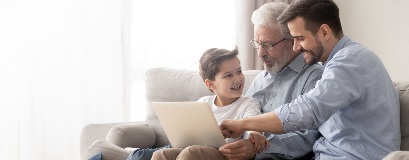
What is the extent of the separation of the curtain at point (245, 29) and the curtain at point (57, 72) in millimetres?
807

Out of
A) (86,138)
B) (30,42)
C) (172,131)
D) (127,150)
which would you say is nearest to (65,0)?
(30,42)

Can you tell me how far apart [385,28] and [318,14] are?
2225mm

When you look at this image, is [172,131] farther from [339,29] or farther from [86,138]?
[86,138]

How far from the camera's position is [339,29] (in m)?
2.37

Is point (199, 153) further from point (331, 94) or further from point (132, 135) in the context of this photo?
point (132, 135)

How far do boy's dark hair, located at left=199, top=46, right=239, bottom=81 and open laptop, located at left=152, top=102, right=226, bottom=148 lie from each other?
0.42 metres

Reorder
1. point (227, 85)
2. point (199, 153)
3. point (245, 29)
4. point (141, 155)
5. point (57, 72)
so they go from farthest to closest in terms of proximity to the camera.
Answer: point (245, 29)
point (57, 72)
point (227, 85)
point (141, 155)
point (199, 153)

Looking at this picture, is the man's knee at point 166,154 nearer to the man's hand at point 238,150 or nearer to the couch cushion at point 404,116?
the man's hand at point 238,150

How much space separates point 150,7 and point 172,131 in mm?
2253

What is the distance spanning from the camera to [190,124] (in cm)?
239

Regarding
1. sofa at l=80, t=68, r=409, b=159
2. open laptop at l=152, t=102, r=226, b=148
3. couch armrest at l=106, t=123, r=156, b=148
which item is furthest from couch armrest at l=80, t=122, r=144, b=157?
open laptop at l=152, t=102, r=226, b=148

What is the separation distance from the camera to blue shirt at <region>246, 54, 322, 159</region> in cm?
252

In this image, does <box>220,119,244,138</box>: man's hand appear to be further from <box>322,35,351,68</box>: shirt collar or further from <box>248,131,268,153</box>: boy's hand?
<box>322,35,351,68</box>: shirt collar

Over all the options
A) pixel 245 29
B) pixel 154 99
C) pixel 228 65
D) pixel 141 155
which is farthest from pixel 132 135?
pixel 245 29
